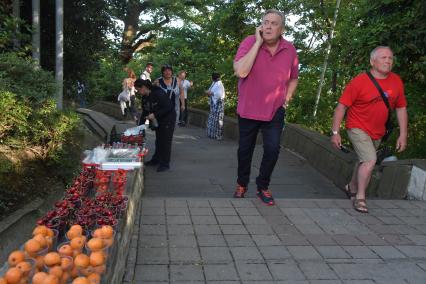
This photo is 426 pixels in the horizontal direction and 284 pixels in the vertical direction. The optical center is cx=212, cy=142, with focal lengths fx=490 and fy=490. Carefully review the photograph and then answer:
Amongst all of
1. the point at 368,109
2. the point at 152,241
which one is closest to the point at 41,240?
the point at 152,241

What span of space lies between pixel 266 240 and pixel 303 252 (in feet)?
1.12

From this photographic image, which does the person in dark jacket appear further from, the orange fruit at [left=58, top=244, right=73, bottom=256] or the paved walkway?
the orange fruit at [left=58, top=244, right=73, bottom=256]

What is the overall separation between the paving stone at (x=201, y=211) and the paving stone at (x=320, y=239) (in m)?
0.96

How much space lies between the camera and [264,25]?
454 centimetres

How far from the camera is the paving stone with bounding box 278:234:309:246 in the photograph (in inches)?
151

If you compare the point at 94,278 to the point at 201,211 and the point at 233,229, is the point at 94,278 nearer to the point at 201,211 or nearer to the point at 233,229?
the point at 233,229

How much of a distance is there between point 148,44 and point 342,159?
23.1 meters

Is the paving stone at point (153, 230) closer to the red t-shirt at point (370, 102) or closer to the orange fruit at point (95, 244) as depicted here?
the orange fruit at point (95, 244)

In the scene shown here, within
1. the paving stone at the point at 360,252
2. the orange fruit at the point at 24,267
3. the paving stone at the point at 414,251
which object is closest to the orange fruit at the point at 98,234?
the orange fruit at the point at 24,267

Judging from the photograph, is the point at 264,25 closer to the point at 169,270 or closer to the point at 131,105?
the point at 169,270

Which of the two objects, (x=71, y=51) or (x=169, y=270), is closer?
(x=169, y=270)

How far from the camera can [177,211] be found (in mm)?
4566

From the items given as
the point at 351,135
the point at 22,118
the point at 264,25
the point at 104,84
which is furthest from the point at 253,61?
the point at 104,84

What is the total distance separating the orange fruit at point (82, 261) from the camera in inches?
93.4
